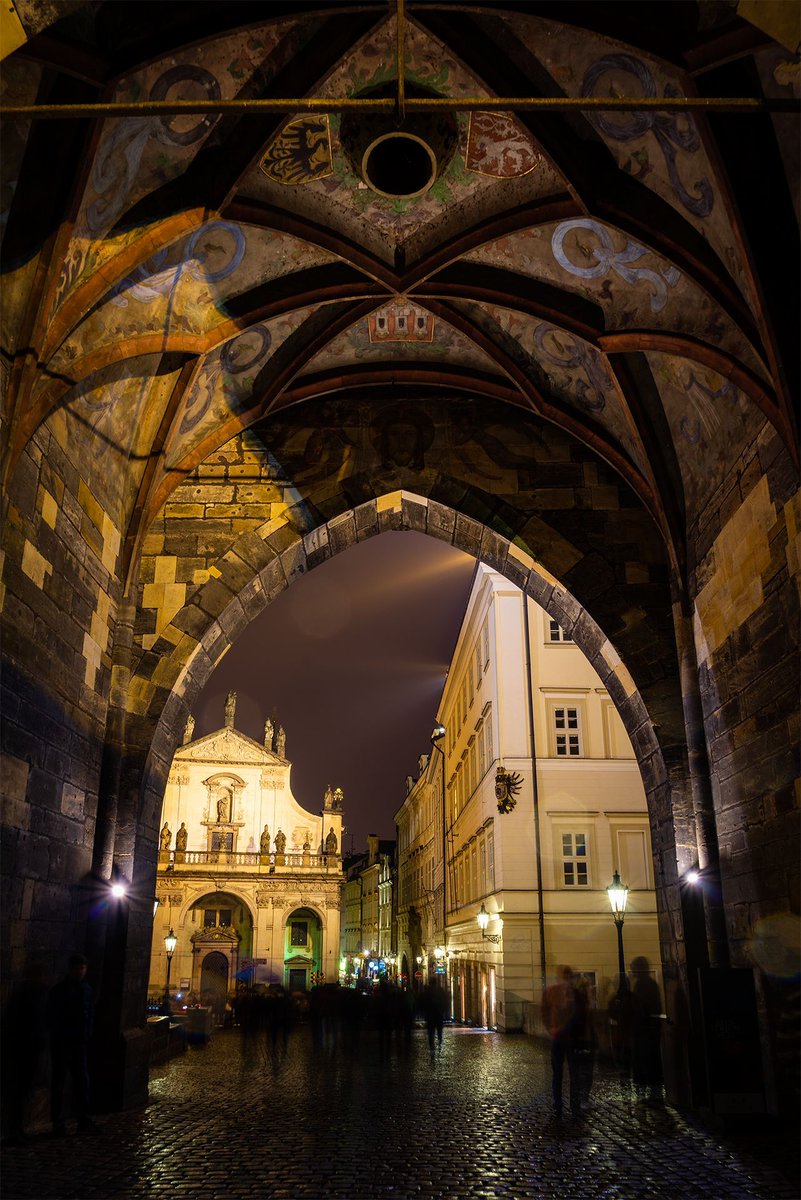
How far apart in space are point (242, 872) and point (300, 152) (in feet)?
150

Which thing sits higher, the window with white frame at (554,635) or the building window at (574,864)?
the window with white frame at (554,635)

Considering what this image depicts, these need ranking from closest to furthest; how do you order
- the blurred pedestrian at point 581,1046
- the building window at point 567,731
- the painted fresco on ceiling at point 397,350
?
the blurred pedestrian at point 581,1046 < the painted fresco on ceiling at point 397,350 < the building window at point 567,731

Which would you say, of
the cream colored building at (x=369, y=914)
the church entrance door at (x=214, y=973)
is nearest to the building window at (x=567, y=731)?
the church entrance door at (x=214, y=973)

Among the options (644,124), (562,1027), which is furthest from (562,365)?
(562,1027)

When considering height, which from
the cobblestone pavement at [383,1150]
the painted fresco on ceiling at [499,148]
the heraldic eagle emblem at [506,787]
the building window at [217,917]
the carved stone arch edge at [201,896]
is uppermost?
the painted fresco on ceiling at [499,148]

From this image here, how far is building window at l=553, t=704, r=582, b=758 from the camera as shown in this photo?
2355 cm

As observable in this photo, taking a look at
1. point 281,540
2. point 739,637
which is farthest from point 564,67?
point 281,540

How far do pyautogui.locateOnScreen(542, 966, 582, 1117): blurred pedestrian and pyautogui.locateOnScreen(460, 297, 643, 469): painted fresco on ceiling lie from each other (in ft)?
20.6

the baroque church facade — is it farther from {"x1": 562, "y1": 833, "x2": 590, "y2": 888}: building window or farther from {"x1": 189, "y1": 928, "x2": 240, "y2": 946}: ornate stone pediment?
{"x1": 189, "y1": 928, "x2": 240, "y2": 946}: ornate stone pediment

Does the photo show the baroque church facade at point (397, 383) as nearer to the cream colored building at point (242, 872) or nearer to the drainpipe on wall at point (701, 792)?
the drainpipe on wall at point (701, 792)

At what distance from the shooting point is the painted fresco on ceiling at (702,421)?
9.73 meters

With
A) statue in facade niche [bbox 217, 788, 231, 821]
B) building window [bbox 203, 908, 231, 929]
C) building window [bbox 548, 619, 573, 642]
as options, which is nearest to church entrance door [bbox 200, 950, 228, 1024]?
building window [bbox 203, 908, 231, 929]

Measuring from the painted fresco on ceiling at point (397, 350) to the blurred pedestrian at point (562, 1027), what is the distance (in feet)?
25.0

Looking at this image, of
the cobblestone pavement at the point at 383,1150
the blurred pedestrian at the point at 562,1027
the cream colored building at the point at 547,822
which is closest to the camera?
the cobblestone pavement at the point at 383,1150
